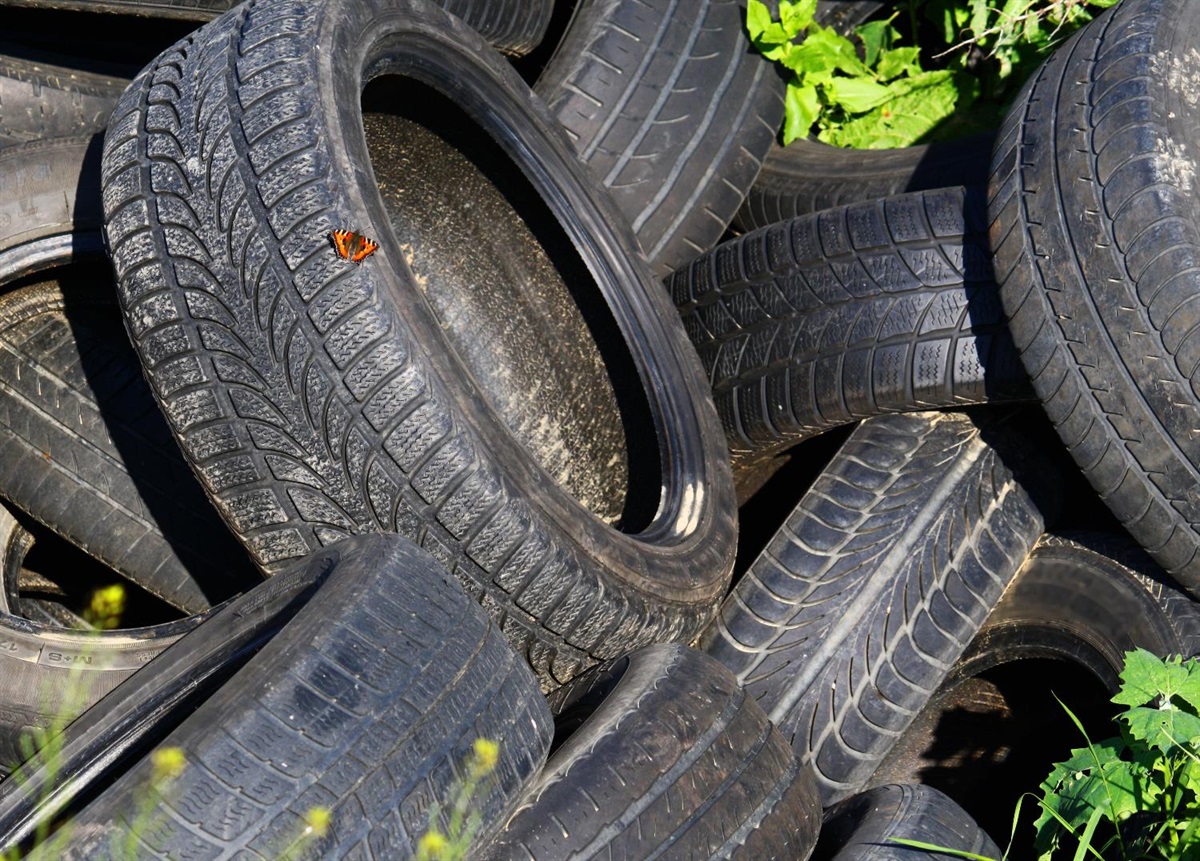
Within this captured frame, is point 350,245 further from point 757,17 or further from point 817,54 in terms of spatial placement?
point 817,54

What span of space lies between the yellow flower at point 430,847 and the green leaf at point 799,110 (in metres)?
2.55

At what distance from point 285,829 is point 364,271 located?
0.96 meters

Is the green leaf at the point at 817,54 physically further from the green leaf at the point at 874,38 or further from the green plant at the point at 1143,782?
the green plant at the point at 1143,782

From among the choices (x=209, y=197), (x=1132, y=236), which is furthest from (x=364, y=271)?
(x=1132, y=236)

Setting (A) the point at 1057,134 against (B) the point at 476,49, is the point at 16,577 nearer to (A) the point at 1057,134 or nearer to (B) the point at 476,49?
(B) the point at 476,49

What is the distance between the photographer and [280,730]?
1661 mm

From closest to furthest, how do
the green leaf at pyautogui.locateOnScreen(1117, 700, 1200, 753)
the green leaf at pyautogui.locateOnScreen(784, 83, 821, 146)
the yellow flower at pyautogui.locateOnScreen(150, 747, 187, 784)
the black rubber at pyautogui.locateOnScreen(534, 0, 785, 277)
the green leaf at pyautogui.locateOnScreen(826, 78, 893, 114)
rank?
1. the yellow flower at pyautogui.locateOnScreen(150, 747, 187, 784)
2. the green leaf at pyautogui.locateOnScreen(1117, 700, 1200, 753)
3. the black rubber at pyautogui.locateOnScreen(534, 0, 785, 277)
4. the green leaf at pyautogui.locateOnScreen(784, 83, 821, 146)
5. the green leaf at pyautogui.locateOnScreen(826, 78, 893, 114)

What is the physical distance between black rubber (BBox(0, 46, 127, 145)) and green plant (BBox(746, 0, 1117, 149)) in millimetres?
1884

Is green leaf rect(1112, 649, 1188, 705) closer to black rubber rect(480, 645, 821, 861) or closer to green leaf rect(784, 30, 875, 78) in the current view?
black rubber rect(480, 645, 821, 861)

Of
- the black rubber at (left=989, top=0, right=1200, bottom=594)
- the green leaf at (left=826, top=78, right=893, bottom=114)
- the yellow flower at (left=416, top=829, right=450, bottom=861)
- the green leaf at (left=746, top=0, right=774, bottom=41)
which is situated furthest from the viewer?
the green leaf at (left=826, top=78, right=893, bottom=114)

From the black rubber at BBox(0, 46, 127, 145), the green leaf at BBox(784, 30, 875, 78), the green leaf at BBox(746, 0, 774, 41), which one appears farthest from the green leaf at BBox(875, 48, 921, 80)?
the black rubber at BBox(0, 46, 127, 145)

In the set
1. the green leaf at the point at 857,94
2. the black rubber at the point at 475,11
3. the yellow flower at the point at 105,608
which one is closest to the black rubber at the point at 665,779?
the yellow flower at the point at 105,608

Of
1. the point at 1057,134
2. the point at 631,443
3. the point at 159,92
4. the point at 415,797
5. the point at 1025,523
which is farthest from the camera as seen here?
the point at 631,443

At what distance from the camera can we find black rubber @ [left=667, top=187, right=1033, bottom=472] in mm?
2791
